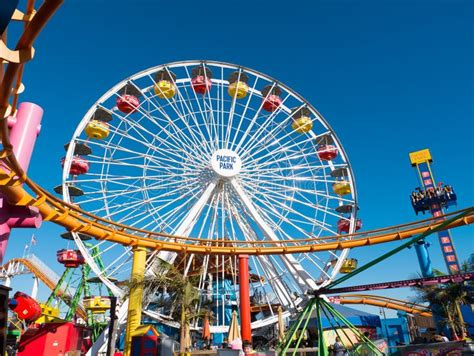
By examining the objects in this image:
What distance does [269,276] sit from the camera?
17031 millimetres

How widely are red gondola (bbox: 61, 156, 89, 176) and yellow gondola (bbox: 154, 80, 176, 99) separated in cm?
492

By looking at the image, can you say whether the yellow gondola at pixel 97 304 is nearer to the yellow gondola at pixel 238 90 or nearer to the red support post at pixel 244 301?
the red support post at pixel 244 301

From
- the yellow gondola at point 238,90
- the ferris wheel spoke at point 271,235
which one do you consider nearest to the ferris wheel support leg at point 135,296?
the ferris wheel spoke at point 271,235

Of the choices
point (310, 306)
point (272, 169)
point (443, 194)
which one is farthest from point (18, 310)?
point (443, 194)

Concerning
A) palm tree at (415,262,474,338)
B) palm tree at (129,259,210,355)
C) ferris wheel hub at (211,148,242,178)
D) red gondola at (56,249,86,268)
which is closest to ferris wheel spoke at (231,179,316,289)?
ferris wheel hub at (211,148,242,178)

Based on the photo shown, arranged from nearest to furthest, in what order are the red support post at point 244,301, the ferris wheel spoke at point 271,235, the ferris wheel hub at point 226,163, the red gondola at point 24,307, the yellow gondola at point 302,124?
the red gondola at point 24,307 → the red support post at point 244,301 → the ferris wheel spoke at point 271,235 → the ferris wheel hub at point 226,163 → the yellow gondola at point 302,124

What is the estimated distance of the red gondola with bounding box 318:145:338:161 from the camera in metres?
20.0

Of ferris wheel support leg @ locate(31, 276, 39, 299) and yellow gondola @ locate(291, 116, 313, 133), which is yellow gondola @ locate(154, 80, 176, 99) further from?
ferris wheel support leg @ locate(31, 276, 39, 299)

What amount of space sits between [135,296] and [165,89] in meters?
10.2

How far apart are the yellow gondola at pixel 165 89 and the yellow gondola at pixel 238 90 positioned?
3126 millimetres

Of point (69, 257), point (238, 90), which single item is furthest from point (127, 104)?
point (69, 257)

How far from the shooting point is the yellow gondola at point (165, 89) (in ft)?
58.8

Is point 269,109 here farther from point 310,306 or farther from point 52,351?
point 52,351

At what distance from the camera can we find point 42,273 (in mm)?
32188
